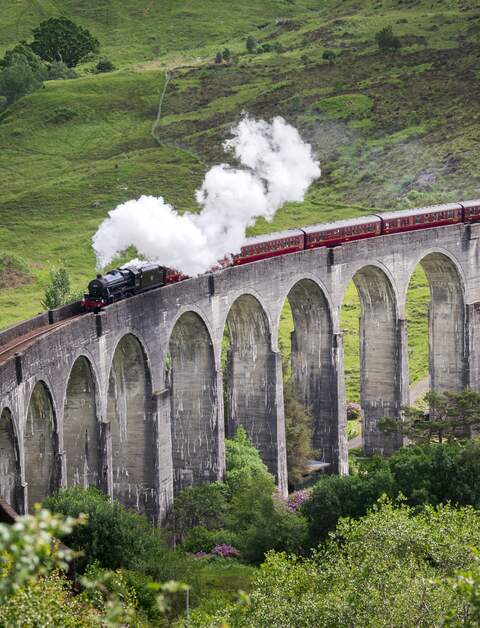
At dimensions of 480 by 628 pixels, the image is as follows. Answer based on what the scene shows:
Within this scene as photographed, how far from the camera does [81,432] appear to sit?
51094 millimetres

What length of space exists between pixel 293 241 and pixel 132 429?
15.2m

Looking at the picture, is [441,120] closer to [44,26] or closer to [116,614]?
[44,26]

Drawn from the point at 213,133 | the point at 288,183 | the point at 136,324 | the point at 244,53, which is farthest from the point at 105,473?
the point at 244,53

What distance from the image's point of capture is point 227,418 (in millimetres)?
63844

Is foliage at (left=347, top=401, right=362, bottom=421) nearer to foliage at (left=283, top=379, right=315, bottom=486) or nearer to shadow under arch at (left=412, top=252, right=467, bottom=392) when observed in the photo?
shadow under arch at (left=412, top=252, right=467, bottom=392)

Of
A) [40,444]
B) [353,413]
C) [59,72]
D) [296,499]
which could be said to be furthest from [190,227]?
[59,72]

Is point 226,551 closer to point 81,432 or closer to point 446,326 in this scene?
point 81,432

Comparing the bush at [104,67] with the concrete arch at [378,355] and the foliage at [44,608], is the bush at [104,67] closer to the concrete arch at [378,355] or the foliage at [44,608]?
the concrete arch at [378,355]

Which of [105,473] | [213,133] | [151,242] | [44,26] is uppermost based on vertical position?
[44,26]

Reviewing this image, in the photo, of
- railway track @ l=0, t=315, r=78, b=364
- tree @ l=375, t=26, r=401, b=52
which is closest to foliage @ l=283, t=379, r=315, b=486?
railway track @ l=0, t=315, r=78, b=364

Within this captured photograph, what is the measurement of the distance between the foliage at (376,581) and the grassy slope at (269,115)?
49372 mm

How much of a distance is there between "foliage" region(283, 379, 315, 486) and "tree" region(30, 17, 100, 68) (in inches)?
4267

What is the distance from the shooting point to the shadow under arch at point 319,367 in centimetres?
6569

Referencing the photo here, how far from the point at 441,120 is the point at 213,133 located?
2205 centimetres
